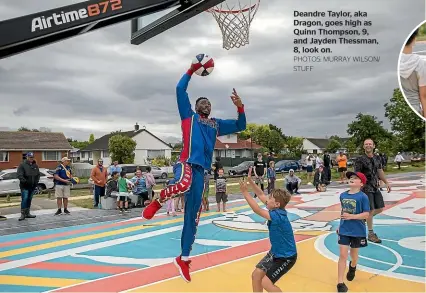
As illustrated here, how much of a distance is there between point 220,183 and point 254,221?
6.42ft

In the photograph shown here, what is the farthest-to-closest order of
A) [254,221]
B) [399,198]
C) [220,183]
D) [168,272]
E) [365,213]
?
[399,198], [220,183], [254,221], [168,272], [365,213]

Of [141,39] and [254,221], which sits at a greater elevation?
[141,39]

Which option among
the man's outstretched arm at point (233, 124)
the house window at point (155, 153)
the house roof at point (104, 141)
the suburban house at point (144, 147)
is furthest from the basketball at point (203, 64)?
the house roof at point (104, 141)

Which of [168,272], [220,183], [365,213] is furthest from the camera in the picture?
[220,183]

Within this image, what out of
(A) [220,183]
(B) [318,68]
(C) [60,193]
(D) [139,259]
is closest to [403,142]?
(A) [220,183]

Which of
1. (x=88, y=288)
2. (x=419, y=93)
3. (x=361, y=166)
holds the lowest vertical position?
(x=88, y=288)

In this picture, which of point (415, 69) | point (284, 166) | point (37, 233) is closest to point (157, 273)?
point (415, 69)

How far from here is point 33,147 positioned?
29.6 metres

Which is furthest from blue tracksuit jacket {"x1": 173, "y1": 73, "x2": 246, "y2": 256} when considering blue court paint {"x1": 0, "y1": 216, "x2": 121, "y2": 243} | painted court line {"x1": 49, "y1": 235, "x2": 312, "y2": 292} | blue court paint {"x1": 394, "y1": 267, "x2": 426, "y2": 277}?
blue court paint {"x1": 0, "y1": 216, "x2": 121, "y2": 243}

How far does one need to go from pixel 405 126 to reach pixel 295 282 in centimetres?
1798

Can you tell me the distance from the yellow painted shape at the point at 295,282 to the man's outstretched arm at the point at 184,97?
201 cm

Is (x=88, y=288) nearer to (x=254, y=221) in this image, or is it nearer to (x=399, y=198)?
(x=254, y=221)

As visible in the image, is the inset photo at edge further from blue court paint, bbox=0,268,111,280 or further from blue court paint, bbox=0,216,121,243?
blue court paint, bbox=0,216,121,243

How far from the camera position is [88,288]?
4.54m
